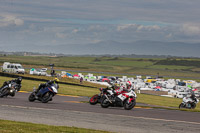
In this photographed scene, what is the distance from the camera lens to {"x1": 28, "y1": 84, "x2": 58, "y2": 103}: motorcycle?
22438mm

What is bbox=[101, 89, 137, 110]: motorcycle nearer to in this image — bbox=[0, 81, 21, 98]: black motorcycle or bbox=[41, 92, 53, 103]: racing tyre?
bbox=[41, 92, 53, 103]: racing tyre

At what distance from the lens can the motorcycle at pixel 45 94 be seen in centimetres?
2244

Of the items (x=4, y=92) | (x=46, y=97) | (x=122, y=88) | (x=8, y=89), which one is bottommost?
(x=46, y=97)

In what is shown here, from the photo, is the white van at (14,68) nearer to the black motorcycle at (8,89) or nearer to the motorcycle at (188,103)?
the motorcycle at (188,103)

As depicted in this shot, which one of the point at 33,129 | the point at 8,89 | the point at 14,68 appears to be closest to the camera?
the point at 33,129

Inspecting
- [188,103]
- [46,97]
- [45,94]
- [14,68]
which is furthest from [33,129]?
[14,68]

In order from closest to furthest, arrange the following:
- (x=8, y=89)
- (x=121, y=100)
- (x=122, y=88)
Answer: (x=121, y=100) → (x=122, y=88) → (x=8, y=89)

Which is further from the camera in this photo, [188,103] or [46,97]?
[188,103]

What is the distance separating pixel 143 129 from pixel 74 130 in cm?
279

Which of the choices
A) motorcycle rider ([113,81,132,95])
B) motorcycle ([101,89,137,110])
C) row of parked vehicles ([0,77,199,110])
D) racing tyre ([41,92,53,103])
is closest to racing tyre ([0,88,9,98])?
row of parked vehicles ([0,77,199,110])

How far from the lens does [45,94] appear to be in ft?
74.8

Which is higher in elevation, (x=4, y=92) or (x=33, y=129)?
(x=4, y=92)

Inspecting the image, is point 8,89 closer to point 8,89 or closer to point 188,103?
point 8,89

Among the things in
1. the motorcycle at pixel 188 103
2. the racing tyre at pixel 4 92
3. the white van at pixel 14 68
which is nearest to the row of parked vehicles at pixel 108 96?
the racing tyre at pixel 4 92
